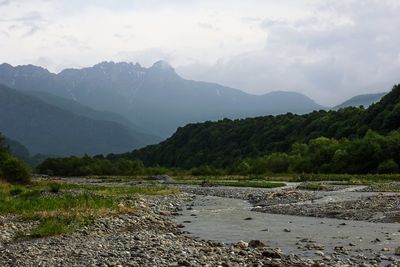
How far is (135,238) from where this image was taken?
83.7ft

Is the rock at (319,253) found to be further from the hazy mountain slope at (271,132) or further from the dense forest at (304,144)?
the hazy mountain slope at (271,132)

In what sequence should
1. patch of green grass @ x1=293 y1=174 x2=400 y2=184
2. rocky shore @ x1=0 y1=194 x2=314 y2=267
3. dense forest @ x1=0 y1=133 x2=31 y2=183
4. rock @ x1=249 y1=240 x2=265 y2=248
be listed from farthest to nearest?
patch of green grass @ x1=293 y1=174 x2=400 y2=184 < dense forest @ x1=0 y1=133 x2=31 y2=183 < rock @ x1=249 y1=240 x2=265 y2=248 < rocky shore @ x1=0 y1=194 x2=314 y2=267

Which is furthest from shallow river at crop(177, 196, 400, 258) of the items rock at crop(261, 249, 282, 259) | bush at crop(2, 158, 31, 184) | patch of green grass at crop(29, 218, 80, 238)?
bush at crop(2, 158, 31, 184)

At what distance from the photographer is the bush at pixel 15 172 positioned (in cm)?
7006

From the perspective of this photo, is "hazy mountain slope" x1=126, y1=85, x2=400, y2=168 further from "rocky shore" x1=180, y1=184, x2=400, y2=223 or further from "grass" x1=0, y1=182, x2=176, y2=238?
"grass" x1=0, y1=182, x2=176, y2=238

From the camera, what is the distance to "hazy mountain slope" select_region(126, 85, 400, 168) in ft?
424

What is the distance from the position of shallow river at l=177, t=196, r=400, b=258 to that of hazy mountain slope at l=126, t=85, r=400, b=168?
90.7 m

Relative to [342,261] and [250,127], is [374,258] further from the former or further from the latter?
[250,127]

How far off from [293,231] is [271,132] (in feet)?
439

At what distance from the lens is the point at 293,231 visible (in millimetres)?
30109

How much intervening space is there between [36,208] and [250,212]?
1731cm

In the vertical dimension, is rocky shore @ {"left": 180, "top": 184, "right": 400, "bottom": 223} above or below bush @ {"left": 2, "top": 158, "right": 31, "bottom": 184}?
below

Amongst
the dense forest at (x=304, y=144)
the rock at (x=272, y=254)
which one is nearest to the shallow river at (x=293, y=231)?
the rock at (x=272, y=254)

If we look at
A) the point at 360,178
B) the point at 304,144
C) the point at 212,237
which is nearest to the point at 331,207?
the point at 212,237
